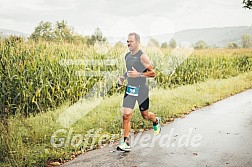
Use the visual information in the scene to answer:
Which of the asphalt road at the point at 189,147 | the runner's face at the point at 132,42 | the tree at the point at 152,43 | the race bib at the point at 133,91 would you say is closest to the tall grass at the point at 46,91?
the asphalt road at the point at 189,147

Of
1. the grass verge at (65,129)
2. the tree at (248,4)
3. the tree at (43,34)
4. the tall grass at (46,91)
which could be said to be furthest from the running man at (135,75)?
the tree at (248,4)

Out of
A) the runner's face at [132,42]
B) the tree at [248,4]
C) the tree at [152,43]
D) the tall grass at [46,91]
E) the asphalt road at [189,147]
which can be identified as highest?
the tree at [248,4]

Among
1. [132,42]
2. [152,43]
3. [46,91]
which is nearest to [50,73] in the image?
[46,91]

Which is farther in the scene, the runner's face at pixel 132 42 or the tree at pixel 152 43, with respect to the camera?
the tree at pixel 152 43

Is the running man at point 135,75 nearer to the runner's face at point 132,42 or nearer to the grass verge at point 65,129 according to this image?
the runner's face at point 132,42

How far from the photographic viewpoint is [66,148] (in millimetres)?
5812

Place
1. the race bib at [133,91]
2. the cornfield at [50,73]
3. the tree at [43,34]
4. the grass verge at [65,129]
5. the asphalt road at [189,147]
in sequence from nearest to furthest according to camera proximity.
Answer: the asphalt road at [189,147] → the grass verge at [65,129] → the race bib at [133,91] → the cornfield at [50,73] → the tree at [43,34]

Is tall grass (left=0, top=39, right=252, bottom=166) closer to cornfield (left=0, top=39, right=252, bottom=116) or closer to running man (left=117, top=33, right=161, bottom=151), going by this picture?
cornfield (left=0, top=39, right=252, bottom=116)

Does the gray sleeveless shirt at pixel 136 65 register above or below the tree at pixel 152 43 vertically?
below

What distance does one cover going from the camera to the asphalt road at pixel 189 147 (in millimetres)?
5102

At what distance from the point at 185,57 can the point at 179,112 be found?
907 centimetres

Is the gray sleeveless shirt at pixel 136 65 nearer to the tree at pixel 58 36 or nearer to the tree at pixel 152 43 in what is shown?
the tree at pixel 58 36

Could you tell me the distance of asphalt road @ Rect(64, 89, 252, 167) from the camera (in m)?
5.10

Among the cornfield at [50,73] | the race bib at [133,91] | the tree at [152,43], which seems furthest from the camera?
the tree at [152,43]
